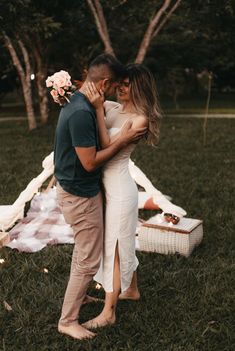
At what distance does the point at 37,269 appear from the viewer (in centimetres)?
515

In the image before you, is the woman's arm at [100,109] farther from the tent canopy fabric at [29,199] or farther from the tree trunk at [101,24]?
the tree trunk at [101,24]

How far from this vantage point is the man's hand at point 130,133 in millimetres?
3641

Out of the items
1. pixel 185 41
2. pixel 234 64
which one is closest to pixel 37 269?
pixel 185 41

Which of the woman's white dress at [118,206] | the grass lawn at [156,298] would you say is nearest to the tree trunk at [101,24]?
the grass lawn at [156,298]

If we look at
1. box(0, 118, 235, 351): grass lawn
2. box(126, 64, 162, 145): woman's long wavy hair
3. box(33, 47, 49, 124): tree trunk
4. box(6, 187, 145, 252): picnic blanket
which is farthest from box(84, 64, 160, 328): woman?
box(33, 47, 49, 124): tree trunk

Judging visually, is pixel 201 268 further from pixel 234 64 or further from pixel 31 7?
pixel 234 64

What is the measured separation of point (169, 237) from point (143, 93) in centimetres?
214

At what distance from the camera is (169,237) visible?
5.48m

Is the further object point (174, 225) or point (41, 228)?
point (41, 228)

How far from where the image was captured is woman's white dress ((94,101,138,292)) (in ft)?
12.7

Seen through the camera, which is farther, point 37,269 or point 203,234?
point 203,234

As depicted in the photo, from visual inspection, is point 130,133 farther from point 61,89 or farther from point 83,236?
point 83,236

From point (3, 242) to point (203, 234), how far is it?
230cm

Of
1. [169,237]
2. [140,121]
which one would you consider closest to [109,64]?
[140,121]
